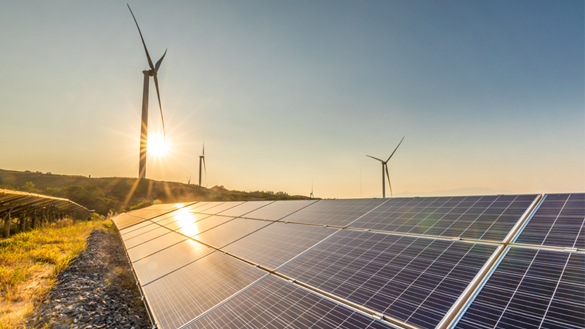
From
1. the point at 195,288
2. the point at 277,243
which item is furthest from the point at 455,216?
the point at 195,288

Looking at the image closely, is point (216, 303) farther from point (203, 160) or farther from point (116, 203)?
point (116, 203)

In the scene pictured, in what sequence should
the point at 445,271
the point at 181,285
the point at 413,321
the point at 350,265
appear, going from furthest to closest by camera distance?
the point at 181,285 → the point at 350,265 → the point at 445,271 → the point at 413,321

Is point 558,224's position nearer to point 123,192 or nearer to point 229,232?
point 229,232

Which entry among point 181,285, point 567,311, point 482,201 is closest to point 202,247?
point 181,285

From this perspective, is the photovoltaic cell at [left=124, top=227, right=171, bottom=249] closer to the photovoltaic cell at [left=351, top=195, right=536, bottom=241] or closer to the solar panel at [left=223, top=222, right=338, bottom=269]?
the solar panel at [left=223, top=222, right=338, bottom=269]

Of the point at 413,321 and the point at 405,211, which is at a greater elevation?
the point at 405,211

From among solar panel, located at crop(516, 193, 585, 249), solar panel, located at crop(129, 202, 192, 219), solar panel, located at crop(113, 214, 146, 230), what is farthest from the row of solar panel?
solar panel, located at crop(129, 202, 192, 219)
